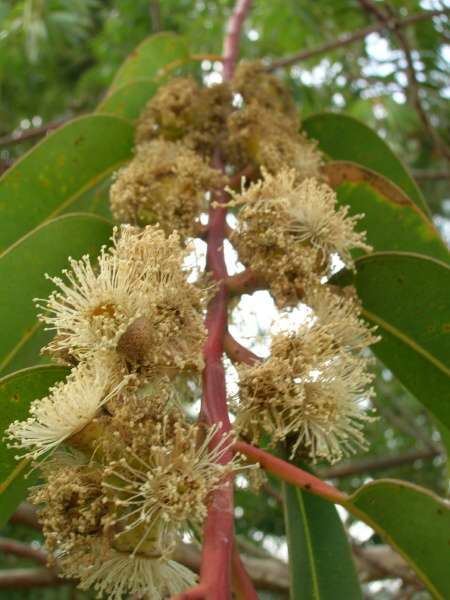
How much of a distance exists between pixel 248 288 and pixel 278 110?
65cm

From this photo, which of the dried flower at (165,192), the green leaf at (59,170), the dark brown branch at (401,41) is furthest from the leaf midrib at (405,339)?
the dark brown branch at (401,41)

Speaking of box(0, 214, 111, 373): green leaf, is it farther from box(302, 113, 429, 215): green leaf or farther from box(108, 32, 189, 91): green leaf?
box(108, 32, 189, 91): green leaf

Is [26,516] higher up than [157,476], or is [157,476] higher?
[26,516]

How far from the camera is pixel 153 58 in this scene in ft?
7.72

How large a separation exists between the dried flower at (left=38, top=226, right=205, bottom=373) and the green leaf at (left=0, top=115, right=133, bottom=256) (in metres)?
0.48

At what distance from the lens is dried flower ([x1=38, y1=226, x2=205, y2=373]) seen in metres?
1.07

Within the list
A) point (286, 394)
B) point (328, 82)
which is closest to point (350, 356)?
point (286, 394)

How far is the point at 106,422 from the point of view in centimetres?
103

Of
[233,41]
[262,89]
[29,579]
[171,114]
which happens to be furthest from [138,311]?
[29,579]

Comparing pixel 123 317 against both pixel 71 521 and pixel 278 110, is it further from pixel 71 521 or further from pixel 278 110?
pixel 278 110

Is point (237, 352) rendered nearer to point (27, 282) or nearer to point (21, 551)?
point (27, 282)

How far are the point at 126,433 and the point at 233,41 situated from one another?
151cm

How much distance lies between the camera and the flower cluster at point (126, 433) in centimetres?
98

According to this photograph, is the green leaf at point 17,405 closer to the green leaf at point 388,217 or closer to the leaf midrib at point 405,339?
the leaf midrib at point 405,339
